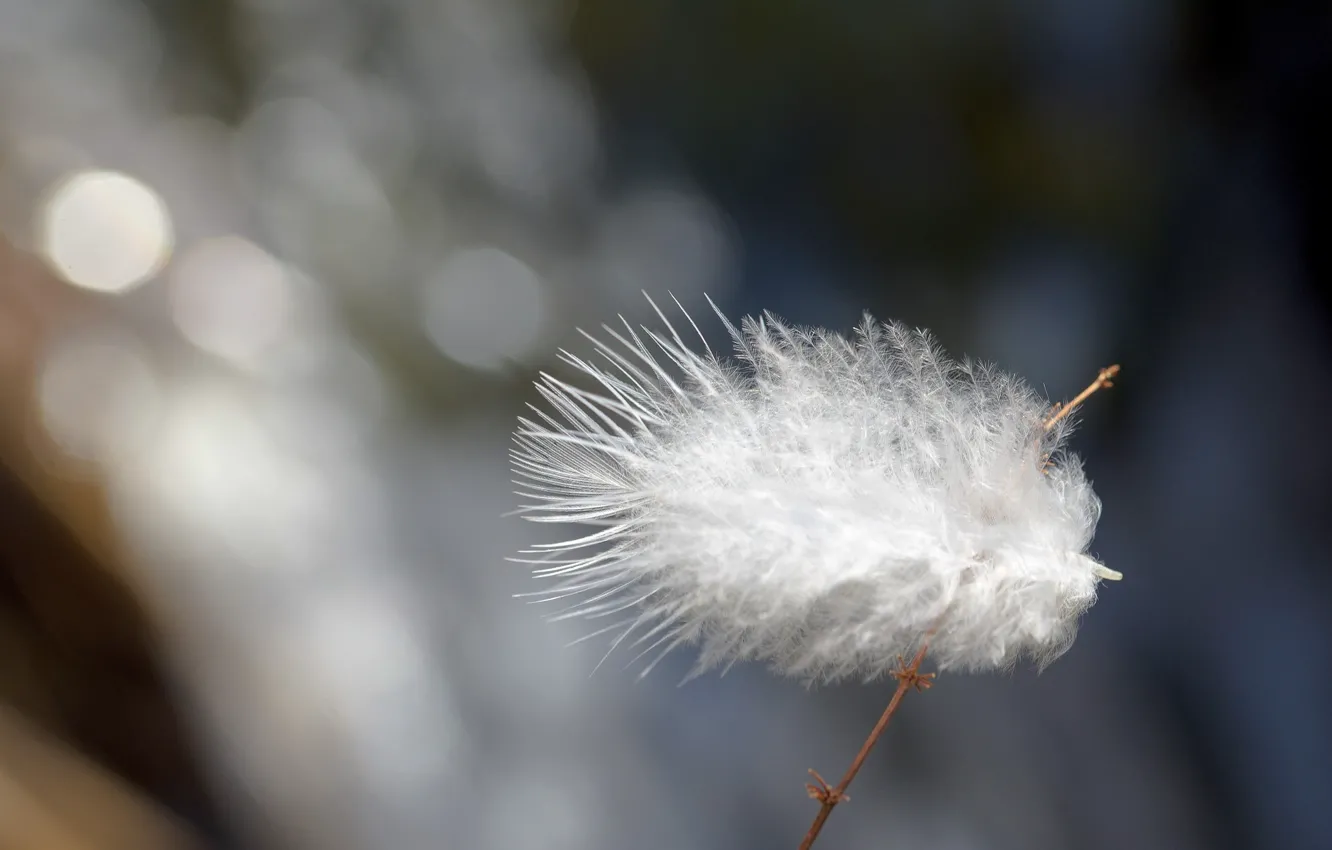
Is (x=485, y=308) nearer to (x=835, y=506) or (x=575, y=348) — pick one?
(x=575, y=348)

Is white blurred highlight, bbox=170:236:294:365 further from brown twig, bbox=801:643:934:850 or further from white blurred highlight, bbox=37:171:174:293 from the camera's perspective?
brown twig, bbox=801:643:934:850

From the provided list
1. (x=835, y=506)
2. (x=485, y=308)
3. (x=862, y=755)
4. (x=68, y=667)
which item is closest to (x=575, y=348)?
(x=485, y=308)

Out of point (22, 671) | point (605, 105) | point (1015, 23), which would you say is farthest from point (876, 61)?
point (22, 671)

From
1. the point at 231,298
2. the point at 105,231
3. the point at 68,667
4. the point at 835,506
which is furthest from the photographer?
the point at 231,298

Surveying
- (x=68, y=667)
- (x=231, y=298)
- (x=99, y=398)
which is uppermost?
(x=231, y=298)

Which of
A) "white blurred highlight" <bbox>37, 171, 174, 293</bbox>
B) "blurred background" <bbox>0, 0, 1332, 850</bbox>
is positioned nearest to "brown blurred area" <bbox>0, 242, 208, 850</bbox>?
"blurred background" <bbox>0, 0, 1332, 850</bbox>

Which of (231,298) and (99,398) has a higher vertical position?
(231,298)

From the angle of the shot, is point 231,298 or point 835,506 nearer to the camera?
point 835,506

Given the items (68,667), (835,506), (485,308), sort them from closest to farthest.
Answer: (835,506) → (68,667) → (485,308)

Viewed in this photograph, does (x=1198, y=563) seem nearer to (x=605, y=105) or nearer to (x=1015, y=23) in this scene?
(x=1015, y=23)
